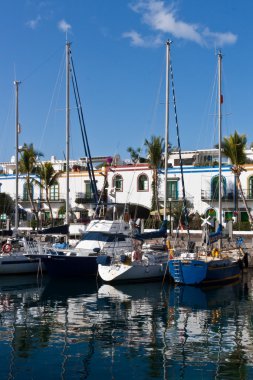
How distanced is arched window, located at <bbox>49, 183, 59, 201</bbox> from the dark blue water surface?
32313 mm

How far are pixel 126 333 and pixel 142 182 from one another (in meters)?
39.5

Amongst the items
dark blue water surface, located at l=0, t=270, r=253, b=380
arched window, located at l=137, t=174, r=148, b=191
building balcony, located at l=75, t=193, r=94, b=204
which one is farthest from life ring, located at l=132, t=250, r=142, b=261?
building balcony, located at l=75, t=193, r=94, b=204

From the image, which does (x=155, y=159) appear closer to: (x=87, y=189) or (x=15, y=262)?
(x=87, y=189)

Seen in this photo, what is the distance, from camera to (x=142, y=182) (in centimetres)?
5822

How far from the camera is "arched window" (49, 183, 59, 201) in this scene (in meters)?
62.8

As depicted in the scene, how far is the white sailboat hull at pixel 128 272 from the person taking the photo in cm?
3162

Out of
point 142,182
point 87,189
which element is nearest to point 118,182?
point 142,182

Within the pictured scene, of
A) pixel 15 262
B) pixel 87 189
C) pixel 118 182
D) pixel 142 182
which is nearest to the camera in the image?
pixel 15 262

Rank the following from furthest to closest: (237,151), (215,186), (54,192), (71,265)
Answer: (54,192), (215,186), (237,151), (71,265)

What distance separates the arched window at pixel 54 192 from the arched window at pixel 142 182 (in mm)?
10224

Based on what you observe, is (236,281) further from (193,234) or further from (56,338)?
(56,338)

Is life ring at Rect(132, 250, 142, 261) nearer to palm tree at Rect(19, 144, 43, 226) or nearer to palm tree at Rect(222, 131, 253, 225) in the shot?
palm tree at Rect(222, 131, 253, 225)

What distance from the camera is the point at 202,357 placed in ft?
52.5

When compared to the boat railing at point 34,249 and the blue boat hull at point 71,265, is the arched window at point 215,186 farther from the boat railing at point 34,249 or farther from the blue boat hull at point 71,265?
the boat railing at point 34,249
